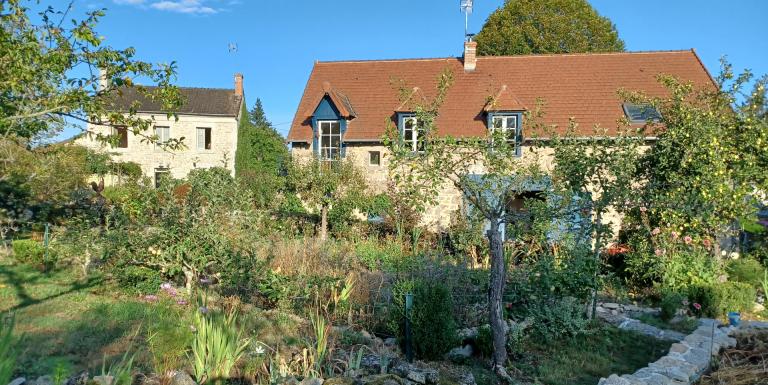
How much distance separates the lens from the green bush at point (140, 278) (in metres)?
7.84

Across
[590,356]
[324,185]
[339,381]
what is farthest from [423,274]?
[324,185]

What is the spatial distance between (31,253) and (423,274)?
24.7 feet

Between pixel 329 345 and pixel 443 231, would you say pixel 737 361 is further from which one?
pixel 443 231

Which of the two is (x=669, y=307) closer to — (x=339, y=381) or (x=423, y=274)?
(x=423, y=274)

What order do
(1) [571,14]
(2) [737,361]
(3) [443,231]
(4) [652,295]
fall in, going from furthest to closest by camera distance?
(1) [571,14]
(3) [443,231]
(4) [652,295]
(2) [737,361]

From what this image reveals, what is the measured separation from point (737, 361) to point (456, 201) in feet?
35.8

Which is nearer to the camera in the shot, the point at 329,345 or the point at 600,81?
the point at 329,345

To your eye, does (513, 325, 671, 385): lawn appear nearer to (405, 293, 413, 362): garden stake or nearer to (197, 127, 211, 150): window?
(405, 293, 413, 362): garden stake

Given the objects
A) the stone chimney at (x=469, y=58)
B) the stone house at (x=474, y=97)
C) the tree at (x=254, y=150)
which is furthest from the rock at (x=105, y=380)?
the tree at (x=254, y=150)

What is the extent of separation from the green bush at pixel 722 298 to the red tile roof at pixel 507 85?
8.13 meters

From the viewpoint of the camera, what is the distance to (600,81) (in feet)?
58.6

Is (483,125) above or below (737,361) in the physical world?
above

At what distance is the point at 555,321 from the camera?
6.73 metres

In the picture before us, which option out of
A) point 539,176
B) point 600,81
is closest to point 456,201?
point 600,81
